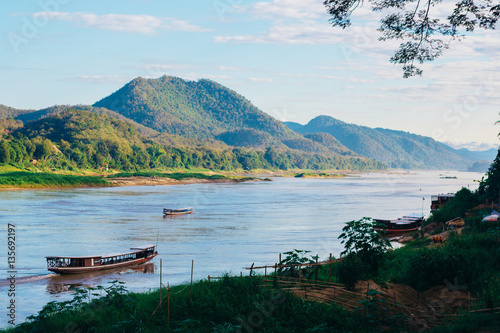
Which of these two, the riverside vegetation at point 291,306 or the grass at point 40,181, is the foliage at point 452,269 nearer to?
the riverside vegetation at point 291,306

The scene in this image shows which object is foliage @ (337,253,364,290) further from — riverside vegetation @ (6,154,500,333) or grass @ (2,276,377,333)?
grass @ (2,276,377,333)

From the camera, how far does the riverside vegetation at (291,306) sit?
14.1 meters

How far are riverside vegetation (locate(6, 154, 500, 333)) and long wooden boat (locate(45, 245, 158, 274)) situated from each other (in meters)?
14.5

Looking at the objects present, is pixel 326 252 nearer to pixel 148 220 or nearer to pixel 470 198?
pixel 470 198

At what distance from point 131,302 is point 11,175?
10364cm

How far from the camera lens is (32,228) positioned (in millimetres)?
47844

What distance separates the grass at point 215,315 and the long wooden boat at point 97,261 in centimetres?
1473

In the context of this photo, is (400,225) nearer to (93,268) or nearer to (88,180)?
(93,268)

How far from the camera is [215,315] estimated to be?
15281mm

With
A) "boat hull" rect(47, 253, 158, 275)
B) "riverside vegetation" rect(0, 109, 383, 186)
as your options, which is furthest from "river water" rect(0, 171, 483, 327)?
"riverside vegetation" rect(0, 109, 383, 186)

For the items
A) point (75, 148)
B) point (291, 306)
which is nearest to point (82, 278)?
point (291, 306)

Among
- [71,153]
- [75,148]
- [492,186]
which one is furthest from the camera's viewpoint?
[75,148]

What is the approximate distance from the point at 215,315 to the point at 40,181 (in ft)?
336

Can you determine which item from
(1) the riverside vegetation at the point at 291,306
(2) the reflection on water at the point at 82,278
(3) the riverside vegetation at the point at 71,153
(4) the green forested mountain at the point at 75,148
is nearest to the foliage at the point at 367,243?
(1) the riverside vegetation at the point at 291,306
